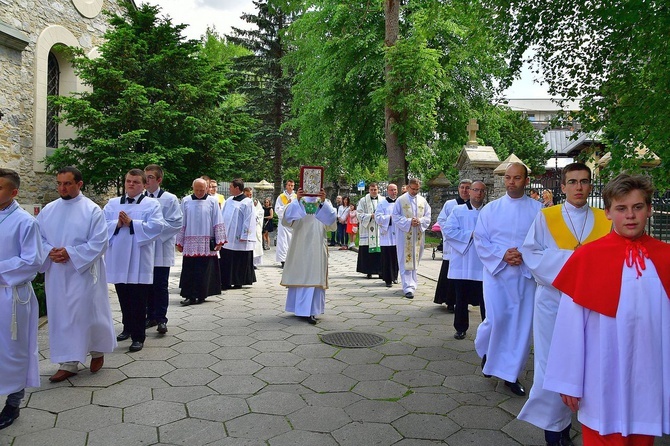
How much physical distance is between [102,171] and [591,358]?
1361cm

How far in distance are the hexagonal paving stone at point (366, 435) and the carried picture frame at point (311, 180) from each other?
4.07m

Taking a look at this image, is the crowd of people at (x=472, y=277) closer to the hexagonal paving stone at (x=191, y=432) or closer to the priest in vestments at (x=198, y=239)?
the priest in vestments at (x=198, y=239)

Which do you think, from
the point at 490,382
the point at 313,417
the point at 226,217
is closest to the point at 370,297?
the point at 226,217

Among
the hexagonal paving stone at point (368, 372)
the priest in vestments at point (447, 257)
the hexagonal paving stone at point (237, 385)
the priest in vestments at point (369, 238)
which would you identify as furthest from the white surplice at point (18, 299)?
the priest in vestments at point (369, 238)

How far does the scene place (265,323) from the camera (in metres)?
7.46

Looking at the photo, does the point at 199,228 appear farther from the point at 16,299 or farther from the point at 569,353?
the point at 569,353

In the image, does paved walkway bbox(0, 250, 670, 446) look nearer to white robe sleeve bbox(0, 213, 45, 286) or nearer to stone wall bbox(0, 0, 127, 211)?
white robe sleeve bbox(0, 213, 45, 286)

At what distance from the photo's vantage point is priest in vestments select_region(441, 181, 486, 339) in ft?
21.7

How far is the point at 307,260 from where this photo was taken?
7.71 metres

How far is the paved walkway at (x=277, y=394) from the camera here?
3.85 m

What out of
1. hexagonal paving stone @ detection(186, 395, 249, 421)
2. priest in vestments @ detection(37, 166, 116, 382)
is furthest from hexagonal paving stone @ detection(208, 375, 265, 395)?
priest in vestments @ detection(37, 166, 116, 382)

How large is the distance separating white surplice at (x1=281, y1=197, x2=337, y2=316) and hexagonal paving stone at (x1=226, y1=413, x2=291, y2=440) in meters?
3.38

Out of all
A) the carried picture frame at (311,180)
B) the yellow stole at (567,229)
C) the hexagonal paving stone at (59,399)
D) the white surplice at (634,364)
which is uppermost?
the carried picture frame at (311,180)

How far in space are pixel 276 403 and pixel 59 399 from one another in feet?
5.83
